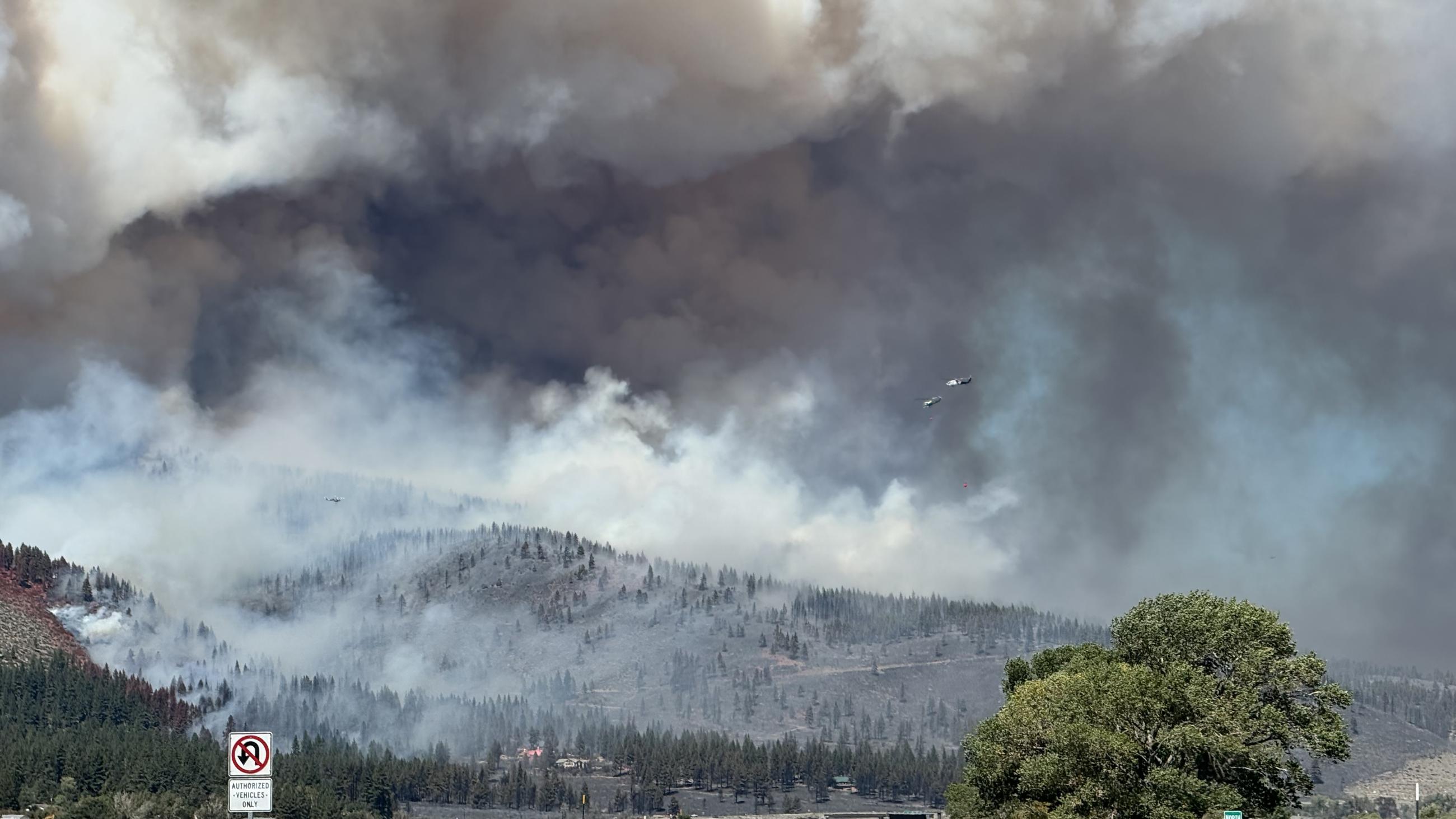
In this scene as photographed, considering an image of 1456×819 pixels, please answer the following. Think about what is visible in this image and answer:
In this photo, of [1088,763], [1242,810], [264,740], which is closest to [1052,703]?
[1088,763]

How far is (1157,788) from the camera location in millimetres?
119375

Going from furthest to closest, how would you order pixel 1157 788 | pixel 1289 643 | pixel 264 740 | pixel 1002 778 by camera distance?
pixel 1002 778, pixel 1289 643, pixel 1157 788, pixel 264 740

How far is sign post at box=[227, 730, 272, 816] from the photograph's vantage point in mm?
52750

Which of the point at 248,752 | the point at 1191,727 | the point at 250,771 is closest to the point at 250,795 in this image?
the point at 250,771

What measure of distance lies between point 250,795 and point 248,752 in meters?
1.51

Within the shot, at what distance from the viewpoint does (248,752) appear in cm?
5319

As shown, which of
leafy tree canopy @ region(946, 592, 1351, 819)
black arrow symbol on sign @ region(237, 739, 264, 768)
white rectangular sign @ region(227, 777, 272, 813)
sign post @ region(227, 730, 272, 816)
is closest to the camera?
white rectangular sign @ region(227, 777, 272, 813)

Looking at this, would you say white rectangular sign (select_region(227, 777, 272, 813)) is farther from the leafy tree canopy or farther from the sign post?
the leafy tree canopy

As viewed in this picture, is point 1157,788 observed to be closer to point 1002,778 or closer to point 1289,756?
point 1289,756

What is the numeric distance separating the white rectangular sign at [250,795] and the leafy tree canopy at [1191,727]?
83.0m

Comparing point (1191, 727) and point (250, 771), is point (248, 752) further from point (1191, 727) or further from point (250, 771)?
point (1191, 727)

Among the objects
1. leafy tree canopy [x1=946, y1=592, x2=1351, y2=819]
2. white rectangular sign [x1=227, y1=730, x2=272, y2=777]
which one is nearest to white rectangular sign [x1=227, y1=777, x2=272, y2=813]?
white rectangular sign [x1=227, y1=730, x2=272, y2=777]

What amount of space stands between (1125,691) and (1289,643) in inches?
636

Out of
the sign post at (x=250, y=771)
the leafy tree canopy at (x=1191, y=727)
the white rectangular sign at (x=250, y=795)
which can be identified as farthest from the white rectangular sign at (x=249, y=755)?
the leafy tree canopy at (x=1191, y=727)
